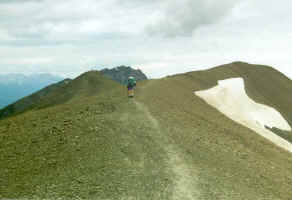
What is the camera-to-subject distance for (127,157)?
26047 millimetres

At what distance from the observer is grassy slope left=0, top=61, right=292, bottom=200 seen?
74.6 ft

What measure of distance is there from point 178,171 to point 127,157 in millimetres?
4075

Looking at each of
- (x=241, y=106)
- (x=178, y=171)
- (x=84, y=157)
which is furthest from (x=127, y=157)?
(x=241, y=106)

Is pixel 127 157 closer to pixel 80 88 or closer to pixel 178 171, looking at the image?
pixel 178 171

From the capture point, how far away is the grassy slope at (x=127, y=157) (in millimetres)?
22734

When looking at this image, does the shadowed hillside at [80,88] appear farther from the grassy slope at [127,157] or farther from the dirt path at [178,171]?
the dirt path at [178,171]

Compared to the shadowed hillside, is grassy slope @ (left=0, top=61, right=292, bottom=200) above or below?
below

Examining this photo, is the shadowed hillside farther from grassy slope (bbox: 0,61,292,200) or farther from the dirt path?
the dirt path

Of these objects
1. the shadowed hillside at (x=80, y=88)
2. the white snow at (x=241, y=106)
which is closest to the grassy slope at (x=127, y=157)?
the white snow at (x=241, y=106)

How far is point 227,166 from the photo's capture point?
91.6ft

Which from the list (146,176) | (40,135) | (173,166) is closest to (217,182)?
(173,166)

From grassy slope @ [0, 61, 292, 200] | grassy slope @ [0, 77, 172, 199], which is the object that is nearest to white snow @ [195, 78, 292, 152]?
grassy slope @ [0, 61, 292, 200]

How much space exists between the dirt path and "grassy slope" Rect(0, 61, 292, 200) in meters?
0.15

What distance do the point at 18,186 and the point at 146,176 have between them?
8.69 metres
